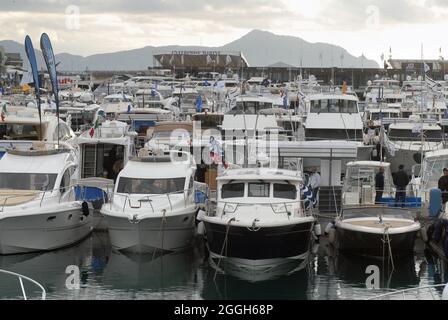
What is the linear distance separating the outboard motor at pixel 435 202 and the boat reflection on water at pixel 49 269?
9556 mm

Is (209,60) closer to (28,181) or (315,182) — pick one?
(315,182)

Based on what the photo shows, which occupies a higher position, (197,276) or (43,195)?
(43,195)

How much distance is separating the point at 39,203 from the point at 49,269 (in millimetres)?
1988

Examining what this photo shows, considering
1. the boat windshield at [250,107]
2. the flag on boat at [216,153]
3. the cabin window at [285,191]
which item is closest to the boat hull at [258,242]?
the cabin window at [285,191]

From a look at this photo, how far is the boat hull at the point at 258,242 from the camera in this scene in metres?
20.2

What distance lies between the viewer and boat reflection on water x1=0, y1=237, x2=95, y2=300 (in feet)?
61.3

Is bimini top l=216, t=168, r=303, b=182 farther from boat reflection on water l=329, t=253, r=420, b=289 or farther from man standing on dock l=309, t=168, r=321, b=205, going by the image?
boat reflection on water l=329, t=253, r=420, b=289

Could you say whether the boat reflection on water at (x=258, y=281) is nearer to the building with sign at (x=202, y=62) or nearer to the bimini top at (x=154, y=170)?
the bimini top at (x=154, y=170)

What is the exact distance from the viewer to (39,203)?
2214 centimetres

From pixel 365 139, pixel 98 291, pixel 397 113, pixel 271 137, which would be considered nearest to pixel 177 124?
pixel 271 137


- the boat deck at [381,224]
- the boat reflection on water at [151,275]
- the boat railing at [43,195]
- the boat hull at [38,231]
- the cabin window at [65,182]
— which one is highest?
the cabin window at [65,182]

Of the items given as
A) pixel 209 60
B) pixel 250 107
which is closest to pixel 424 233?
pixel 250 107

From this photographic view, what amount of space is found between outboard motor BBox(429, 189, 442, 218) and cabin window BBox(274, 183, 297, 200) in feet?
12.9

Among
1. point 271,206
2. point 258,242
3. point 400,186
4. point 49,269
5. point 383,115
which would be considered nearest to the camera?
point 258,242
